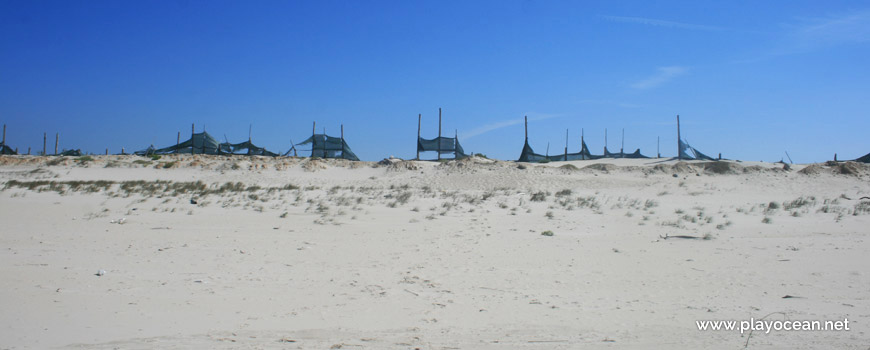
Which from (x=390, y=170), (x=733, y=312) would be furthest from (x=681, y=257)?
(x=390, y=170)

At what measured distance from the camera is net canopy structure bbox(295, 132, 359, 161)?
31.9 meters

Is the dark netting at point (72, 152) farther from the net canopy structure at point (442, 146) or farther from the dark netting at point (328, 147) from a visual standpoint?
the net canopy structure at point (442, 146)

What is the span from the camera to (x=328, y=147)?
105ft

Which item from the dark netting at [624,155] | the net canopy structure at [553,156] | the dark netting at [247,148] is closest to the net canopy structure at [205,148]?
the dark netting at [247,148]

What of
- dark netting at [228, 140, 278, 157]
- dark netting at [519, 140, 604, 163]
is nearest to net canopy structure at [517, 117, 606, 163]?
dark netting at [519, 140, 604, 163]

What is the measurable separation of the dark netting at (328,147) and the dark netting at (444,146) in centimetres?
448

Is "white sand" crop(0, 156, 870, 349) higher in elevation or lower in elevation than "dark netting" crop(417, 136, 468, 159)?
lower

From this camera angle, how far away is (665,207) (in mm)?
13961

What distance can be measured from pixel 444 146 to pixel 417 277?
86.9 feet

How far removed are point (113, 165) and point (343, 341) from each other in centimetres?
3010

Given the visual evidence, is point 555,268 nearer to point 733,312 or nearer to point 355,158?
point 733,312

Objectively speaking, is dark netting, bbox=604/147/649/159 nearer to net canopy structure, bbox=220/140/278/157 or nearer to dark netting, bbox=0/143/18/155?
net canopy structure, bbox=220/140/278/157

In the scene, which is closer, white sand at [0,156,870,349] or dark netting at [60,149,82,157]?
white sand at [0,156,870,349]

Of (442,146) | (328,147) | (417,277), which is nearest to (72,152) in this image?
(328,147)
